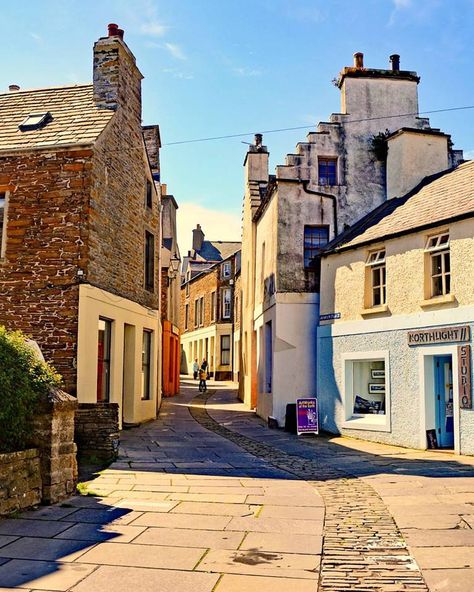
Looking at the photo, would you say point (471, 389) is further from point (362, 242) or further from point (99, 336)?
point (99, 336)

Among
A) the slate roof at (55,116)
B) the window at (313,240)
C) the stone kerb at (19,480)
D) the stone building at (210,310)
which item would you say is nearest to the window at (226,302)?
the stone building at (210,310)

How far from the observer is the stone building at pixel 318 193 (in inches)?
793

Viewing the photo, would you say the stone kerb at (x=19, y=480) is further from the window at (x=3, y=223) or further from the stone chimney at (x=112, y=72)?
the stone chimney at (x=112, y=72)

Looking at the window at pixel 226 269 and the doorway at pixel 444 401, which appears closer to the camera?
the doorway at pixel 444 401

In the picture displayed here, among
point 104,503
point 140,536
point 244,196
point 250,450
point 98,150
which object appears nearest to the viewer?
point 140,536

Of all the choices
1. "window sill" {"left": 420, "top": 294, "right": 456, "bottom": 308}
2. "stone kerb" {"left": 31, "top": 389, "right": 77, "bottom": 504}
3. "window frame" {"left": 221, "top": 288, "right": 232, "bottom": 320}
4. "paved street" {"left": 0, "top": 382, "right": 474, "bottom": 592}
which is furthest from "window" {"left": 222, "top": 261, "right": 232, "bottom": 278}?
"stone kerb" {"left": 31, "top": 389, "right": 77, "bottom": 504}

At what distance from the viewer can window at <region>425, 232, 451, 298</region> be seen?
1533 centimetres

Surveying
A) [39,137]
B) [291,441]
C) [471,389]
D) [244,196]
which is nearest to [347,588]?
[471,389]

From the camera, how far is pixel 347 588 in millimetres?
5508

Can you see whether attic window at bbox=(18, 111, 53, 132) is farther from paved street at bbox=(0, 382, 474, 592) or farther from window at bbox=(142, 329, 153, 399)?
paved street at bbox=(0, 382, 474, 592)

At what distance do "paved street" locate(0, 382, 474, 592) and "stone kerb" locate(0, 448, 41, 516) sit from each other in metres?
0.20

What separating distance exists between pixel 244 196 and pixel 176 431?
600 inches

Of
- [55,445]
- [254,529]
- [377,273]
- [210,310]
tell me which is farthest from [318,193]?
[210,310]

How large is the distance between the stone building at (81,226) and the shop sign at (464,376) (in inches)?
331
